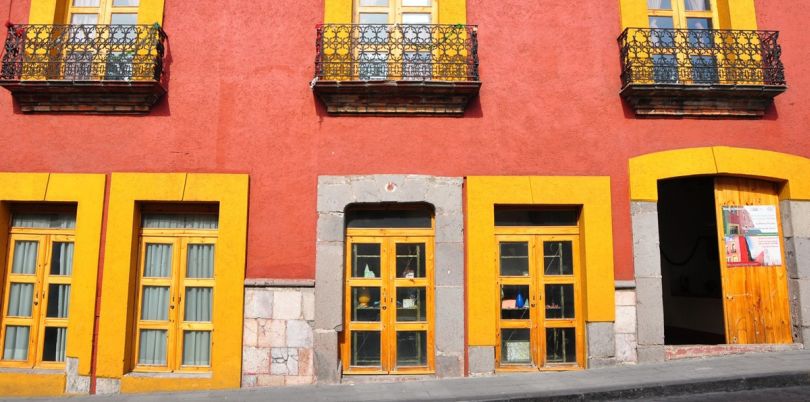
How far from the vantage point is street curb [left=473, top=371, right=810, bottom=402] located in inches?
236

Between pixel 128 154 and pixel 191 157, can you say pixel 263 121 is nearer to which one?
pixel 191 157

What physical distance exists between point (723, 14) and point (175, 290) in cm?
877

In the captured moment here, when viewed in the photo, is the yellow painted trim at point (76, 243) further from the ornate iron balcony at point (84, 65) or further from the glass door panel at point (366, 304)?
the glass door panel at point (366, 304)

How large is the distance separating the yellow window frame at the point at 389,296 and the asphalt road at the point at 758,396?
9.56 feet

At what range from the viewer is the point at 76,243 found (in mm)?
7188

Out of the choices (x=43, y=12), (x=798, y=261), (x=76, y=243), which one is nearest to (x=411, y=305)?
(x=76, y=243)

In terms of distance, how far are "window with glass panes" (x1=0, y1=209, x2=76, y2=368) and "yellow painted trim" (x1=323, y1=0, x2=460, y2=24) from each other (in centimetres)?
448

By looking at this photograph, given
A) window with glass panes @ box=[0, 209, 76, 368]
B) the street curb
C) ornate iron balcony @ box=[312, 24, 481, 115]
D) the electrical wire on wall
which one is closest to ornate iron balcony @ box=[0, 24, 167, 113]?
window with glass panes @ box=[0, 209, 76, 368]

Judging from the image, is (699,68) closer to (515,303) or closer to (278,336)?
(515,303)

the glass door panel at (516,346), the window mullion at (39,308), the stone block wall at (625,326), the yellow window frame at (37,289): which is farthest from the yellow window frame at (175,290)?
the stone block wall at (625,326)

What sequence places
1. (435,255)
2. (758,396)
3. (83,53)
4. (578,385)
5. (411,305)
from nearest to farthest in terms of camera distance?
(758,396) → (578,385) → (435,255) → (411,305) → (83,53)

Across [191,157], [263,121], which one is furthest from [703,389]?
[191,157]

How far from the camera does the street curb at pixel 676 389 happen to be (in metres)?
6.00

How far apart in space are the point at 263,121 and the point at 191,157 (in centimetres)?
108
